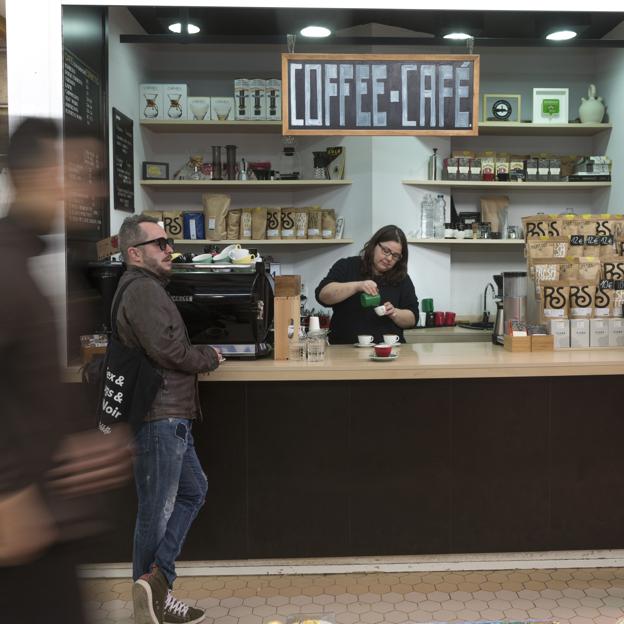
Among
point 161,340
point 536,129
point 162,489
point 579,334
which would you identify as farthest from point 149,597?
point 536,129

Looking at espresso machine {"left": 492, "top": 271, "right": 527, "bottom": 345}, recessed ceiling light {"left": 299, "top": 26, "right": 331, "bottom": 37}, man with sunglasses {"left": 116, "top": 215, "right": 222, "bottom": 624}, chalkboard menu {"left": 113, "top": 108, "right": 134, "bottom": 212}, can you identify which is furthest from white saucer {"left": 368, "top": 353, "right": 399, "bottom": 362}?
recessed ceiling light {"left": 299, "top": 26, "right": 331, "bottom": 37}

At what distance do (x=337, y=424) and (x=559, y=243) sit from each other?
1437 mm

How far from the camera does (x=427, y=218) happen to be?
5664mm

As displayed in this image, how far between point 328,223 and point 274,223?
399 millimetres

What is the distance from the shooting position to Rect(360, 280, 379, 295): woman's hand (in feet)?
12.4

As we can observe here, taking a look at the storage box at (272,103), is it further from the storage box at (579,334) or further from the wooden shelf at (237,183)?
the storage box at (579,334)

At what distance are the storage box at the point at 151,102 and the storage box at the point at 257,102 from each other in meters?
0.62

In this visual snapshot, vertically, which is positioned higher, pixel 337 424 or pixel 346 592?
pixel 337 424

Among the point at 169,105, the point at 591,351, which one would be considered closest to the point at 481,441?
the point at 591,351

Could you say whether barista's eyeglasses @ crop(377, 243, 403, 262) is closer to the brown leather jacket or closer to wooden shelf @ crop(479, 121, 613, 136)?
the brown leather jacket

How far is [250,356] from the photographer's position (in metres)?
3.31

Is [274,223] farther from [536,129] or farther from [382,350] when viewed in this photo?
[382,350]

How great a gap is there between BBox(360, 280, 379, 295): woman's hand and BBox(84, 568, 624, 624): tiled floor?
4.35 ft

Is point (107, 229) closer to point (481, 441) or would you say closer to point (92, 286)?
point (92, 286)
